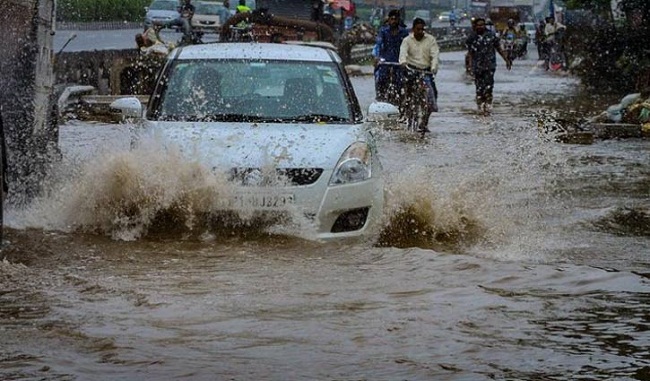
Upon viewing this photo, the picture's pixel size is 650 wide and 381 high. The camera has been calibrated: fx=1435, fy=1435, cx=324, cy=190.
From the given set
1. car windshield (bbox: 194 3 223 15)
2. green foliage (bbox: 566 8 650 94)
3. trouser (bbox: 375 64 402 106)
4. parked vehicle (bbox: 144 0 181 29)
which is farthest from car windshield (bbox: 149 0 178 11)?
trouser (bbox: 375 64 402 106)

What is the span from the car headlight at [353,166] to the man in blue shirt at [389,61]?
12.4m

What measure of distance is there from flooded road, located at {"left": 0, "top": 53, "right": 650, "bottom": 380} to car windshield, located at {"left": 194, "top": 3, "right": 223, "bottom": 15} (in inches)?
1718

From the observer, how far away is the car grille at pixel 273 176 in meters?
9.16

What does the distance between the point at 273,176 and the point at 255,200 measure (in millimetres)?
191

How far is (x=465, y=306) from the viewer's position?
7461mm

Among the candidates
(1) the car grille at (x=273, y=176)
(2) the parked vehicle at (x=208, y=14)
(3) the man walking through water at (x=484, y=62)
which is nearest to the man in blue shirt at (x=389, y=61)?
(3) the man walking through water at (x=484, y=62)

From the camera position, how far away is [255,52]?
1117cm

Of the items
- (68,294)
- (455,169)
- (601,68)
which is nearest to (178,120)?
(68,294)

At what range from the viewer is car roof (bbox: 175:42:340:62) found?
11.1 meters

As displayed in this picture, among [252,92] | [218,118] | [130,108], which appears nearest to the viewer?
[218,118]

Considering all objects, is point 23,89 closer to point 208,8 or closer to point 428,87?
point 428,87

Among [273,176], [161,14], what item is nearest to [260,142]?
[273,176]

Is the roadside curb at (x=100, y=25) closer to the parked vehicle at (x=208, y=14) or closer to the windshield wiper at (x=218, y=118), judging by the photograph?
the parked vehicle at (x=208, y=14)

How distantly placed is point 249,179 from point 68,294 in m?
1.91
